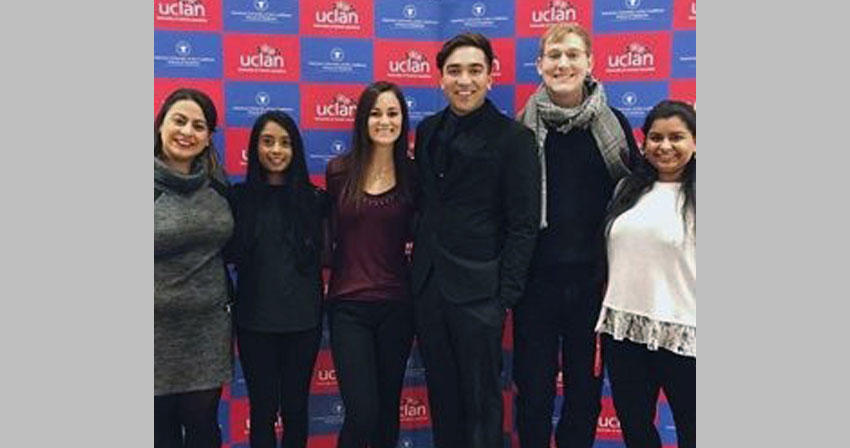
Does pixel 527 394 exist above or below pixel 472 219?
below

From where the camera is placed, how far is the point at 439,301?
3.29m

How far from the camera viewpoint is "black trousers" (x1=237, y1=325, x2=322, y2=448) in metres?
3.35

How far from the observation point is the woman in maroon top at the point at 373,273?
3361 millimetres

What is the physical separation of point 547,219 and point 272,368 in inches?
52.2

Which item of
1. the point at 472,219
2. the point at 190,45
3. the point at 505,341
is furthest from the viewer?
the point at 505,341

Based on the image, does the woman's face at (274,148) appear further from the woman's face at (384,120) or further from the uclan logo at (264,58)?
the uclan logo at (264,58)

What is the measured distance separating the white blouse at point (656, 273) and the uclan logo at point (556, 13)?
51.9 inches

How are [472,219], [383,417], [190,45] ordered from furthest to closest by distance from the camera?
[190,45] → [383,417] → [472,219]

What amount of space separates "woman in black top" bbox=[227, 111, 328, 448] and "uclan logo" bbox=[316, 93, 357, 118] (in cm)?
65

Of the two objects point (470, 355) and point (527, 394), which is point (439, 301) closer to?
point (470, 355)

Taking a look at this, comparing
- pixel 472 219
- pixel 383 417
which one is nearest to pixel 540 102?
pixel 472 219

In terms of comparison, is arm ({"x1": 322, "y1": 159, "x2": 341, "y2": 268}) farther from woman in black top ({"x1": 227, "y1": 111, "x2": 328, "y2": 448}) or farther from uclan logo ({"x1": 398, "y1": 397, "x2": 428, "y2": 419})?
uclan logo ({"x1": 398, "y1": 397, "x2": 428, "y2": 419})

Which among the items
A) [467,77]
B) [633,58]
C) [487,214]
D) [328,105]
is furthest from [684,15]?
[328,105]

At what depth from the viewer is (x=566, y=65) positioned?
329cm
